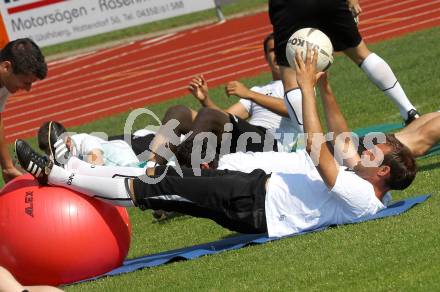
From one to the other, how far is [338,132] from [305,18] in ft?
2.90

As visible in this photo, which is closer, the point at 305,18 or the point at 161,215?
the point at 305,18

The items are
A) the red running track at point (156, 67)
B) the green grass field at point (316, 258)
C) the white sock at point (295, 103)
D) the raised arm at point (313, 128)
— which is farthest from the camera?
the red running track at point (156, 67)

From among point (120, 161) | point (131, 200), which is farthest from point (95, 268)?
point (120, 161)

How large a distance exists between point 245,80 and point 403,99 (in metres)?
6.54

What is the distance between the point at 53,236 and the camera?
6.27m

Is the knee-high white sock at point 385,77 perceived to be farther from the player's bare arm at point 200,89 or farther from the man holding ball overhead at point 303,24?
the player's bare arm at point 200,89

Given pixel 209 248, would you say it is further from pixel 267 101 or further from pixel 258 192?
pixel 267 101

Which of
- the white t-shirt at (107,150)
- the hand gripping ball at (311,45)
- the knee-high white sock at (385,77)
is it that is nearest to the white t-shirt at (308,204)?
the hand gripping ball at (311,45)

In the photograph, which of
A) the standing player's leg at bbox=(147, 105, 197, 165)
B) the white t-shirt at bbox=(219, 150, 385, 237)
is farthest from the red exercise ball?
the standing player's leg at bbox=(147, 105, 197, 165)

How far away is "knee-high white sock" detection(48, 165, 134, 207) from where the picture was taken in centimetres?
650

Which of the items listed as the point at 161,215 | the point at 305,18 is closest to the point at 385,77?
the point at 305,18

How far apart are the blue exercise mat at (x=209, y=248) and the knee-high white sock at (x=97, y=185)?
0.40 m

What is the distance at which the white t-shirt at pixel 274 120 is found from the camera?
8.72 meters

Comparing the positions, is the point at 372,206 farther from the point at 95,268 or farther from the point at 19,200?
the point at 19,200
